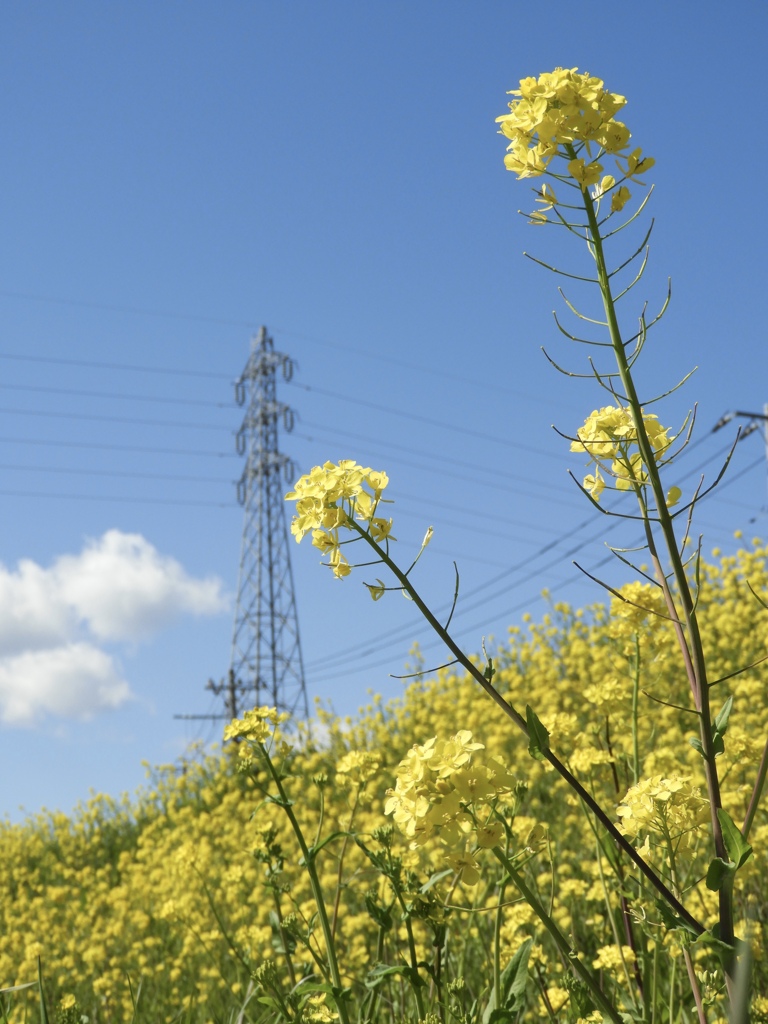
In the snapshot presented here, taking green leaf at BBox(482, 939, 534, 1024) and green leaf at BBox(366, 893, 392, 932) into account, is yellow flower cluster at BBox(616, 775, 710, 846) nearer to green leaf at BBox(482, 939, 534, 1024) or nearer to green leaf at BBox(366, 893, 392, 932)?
green leaf at BBox(482, 939, 534, 1024)

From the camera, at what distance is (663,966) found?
11.0 ft

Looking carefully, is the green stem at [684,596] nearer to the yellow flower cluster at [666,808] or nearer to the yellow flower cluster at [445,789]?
the yellow flower cluster at [666,808]

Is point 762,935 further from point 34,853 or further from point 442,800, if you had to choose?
point 34,853

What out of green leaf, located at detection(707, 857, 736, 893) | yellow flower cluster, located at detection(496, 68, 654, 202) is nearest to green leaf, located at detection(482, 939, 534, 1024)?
green leaf, located at detection(707, 857, 736, 893)

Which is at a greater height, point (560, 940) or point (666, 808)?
point (666, 808)

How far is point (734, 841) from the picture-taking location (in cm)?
158

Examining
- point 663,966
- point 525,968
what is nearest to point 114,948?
point 663,966

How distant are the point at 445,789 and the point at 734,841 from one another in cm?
49

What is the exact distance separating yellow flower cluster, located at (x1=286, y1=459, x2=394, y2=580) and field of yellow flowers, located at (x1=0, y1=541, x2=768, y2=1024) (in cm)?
42

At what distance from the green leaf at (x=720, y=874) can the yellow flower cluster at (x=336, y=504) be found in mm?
806

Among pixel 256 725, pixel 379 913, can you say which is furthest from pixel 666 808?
pixel 256 725

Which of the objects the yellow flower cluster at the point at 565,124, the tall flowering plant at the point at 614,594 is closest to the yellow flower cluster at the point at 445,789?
the tall flowering plant at the point at 614,594

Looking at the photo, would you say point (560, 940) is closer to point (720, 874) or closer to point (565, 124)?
point (720, 874)

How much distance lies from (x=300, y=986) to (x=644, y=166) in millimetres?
2030
